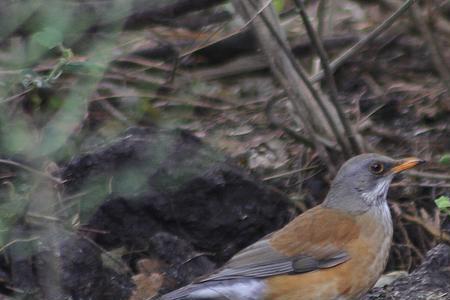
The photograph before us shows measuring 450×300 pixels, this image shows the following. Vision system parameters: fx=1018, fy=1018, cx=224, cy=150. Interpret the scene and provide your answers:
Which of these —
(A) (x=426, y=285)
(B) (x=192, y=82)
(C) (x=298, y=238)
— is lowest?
(A) (x=426, y=285)

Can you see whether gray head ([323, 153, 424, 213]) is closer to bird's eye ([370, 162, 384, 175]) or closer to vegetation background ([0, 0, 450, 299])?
bird's eye ([370, 162, 384, 175])

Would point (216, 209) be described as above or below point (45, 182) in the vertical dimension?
below

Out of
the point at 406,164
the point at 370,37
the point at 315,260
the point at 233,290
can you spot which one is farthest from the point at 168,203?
the point at 370,37

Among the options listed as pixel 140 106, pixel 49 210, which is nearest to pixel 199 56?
pixel 140 106

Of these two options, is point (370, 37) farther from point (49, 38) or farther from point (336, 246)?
point (49, 38)

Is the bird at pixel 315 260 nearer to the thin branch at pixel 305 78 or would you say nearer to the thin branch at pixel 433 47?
the thin branch at pixel 305 78

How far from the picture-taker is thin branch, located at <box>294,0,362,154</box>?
7.45m

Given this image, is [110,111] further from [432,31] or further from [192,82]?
[432,31]

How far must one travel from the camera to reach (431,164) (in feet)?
27.6

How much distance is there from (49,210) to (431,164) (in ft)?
10.6

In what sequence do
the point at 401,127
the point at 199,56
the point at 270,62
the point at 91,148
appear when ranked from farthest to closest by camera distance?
the point at 199,56 → the point at 401,127 → the point at 270,62 → the point at 91,148

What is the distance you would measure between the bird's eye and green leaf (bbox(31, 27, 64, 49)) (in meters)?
2.57

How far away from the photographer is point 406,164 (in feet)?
23.6

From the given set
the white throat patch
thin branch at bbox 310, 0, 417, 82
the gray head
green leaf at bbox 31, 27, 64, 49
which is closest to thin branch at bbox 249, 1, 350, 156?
thin branch at bbox 310, 0, 417, 82
